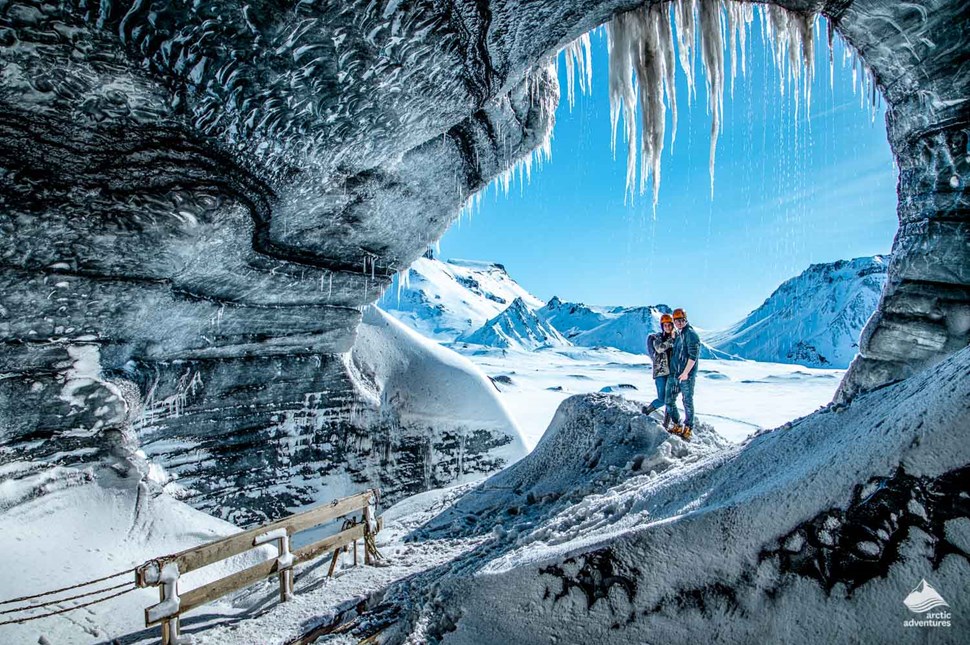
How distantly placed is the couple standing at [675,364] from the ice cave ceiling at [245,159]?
174cm

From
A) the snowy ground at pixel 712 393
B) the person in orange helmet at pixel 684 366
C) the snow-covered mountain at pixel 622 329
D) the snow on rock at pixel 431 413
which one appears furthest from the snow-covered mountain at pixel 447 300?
the person in orange helmet at pixel 684 366

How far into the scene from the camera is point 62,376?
537 cm

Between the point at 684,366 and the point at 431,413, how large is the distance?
565 cm

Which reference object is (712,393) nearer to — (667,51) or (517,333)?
(667,51)

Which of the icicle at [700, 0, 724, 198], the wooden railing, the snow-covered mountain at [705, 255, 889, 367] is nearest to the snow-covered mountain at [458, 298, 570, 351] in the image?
the snow-covered mountain at [705, 255, 889, 367]

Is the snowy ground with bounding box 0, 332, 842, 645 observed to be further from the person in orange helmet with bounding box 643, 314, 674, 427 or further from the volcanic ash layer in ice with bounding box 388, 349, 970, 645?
the volcanic ash layer in ice with bounding box 388, 349, 970, 645

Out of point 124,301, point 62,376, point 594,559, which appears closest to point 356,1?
point 594,559

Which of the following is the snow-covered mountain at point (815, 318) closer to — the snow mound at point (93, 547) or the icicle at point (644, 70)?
the icicle at point (644, 70)

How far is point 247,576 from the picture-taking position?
4.01m

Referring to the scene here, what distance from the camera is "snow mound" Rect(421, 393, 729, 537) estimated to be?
17.8 ft

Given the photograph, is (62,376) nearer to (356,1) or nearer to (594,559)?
(356,1)

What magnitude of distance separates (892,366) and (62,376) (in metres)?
9.53

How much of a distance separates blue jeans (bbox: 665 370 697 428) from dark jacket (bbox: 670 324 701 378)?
0.10m

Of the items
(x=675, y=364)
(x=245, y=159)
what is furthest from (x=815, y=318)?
(x=245, y=159)
